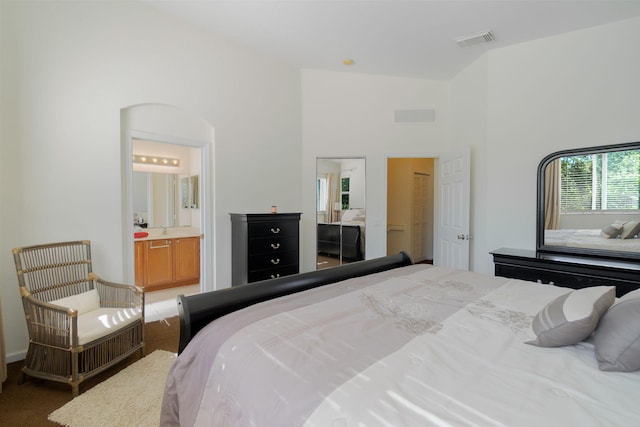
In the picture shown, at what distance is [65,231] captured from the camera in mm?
2576

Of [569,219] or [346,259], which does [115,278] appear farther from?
[569,219]

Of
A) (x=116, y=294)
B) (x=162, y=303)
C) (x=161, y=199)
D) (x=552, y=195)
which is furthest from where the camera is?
(x=161, y=199)

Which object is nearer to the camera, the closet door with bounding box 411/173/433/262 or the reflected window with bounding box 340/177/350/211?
the reflected window with bounding box 340/177/350/211

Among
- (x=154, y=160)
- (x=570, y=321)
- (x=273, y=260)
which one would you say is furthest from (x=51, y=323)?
(x=154, y=160)

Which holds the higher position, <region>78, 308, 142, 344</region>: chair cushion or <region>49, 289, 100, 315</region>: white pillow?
<region>49, 289, 100, 315</region>: white pillow

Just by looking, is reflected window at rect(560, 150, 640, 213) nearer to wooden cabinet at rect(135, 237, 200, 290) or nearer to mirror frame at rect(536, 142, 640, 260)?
mirror frame at rect(536, 142, 640, 260)

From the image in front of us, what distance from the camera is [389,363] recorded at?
3.20ft

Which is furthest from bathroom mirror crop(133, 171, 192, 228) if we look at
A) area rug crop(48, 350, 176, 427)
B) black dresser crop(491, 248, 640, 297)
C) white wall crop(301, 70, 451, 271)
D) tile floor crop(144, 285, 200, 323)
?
black dresser crop(491, 248, 640, 297)

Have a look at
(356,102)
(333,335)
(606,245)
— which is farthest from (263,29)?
(606,245)

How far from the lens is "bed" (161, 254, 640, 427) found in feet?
2.53

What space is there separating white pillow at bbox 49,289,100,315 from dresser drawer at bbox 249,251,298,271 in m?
1.41

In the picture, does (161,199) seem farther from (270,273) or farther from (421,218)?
(421,218)

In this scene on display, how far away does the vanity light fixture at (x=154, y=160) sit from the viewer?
447 centimetres

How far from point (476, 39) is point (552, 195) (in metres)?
1.83
